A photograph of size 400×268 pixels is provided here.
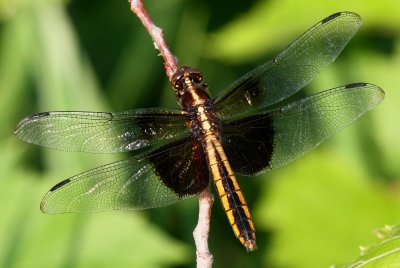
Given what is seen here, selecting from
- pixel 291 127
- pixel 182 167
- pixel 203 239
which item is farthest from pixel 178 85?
pixel 203 239

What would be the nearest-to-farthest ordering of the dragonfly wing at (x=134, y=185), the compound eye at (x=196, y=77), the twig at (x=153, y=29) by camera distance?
the twig at (x=153, y=29)
the dragonfly wing at (x=134, y=185)
the compound eye at (x=196, y=77)

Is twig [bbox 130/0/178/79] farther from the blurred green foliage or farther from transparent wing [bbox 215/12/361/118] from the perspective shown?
the blurred green foliage

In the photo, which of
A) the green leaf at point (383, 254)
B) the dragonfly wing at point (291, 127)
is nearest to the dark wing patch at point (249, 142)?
the dragonfly wing at point (291, 127)

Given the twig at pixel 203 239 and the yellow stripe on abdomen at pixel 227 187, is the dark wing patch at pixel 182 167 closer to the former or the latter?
the yellow stripe on abdomen at pixel 227 187

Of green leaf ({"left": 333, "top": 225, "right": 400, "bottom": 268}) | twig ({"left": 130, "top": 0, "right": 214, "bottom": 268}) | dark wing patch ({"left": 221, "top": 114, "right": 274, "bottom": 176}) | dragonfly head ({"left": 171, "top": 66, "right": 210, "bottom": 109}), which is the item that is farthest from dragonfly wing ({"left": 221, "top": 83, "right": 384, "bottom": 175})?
green leaf ({"left": 333, "top": 225, "right": 400, "bottom": 268})

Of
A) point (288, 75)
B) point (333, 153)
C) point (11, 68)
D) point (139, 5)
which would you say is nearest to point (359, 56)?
point (333, 153)

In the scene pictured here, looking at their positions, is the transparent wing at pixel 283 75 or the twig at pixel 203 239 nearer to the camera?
the twig at pixel 203 239
